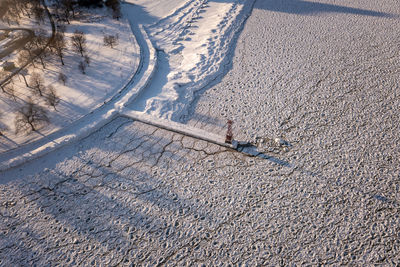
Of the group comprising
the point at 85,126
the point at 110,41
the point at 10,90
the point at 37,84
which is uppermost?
the point at 110,41

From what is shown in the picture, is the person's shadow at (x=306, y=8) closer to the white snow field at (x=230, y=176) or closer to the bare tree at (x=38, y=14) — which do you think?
the white snow field at (x=230, y=176)

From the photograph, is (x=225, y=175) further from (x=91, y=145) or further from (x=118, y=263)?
(x=91, y=145)

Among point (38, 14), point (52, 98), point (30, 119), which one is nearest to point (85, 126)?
point (30, 119)

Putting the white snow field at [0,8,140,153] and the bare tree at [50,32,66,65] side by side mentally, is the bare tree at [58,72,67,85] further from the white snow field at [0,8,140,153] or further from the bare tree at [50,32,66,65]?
the bare tree at [50,32,66,65]

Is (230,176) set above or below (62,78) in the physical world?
below

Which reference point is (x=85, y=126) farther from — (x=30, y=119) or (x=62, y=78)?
(x=62, y=78)

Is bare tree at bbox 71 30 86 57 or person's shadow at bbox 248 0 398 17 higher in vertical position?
person's shadow at bbox 248 0 398 17

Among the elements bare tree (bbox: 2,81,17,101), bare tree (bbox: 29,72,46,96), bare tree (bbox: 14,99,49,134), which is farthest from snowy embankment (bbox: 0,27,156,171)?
bare tree (bbox: 2,81,17,101)
